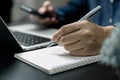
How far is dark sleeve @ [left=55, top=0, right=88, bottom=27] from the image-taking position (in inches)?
54.3

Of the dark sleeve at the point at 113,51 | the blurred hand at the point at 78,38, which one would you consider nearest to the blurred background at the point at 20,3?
the blurred hand at the point at 78,38

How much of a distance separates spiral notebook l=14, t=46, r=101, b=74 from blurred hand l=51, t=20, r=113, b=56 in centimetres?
2

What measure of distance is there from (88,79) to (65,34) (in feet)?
0.55

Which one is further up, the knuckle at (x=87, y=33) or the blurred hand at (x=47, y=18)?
the knuckle at (x=87, y=33)

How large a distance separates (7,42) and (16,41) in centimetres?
5

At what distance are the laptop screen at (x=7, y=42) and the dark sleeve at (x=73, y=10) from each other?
0.61 metres

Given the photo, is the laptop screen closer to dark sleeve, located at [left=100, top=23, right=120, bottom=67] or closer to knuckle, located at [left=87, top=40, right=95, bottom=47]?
knuckle, located at [left=87, top=40, right=95, bottom=47]

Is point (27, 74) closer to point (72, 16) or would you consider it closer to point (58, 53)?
point (58, 53)

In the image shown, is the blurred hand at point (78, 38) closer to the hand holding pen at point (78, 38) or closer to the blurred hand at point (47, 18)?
the hand holding pen at point (78, 38)

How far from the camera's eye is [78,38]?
69 cm

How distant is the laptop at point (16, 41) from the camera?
0.73 meters

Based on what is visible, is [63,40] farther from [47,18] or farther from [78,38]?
[47,18]

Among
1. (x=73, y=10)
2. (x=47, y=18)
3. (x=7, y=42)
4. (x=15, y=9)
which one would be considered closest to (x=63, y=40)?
(x=7, y=42)

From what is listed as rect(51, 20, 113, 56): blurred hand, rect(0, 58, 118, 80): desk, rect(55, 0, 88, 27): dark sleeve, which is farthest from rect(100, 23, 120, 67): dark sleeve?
rect(55, 0, 88, 27): dark sleeve
